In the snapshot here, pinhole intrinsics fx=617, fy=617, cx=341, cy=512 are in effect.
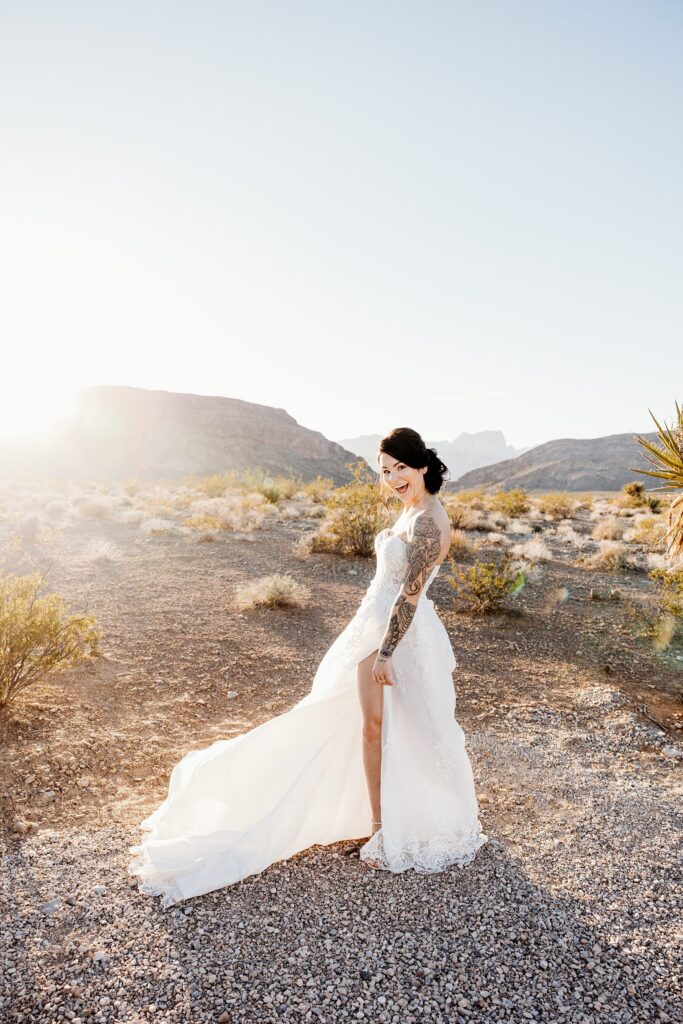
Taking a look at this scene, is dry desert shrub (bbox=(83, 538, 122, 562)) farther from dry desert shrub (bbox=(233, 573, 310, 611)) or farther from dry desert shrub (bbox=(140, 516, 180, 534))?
dry desert shrub (bbox=(233, 573, 310, 611))

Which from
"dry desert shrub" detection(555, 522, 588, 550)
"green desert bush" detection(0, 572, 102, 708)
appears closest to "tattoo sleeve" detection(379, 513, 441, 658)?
"green desert bush" detection(0, 572, 102, 708)

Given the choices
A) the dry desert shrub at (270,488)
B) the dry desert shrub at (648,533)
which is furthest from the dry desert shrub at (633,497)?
the dry desert shrub at (270,488)

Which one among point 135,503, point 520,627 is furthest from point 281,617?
point 135,503

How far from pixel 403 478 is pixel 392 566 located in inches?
18.1

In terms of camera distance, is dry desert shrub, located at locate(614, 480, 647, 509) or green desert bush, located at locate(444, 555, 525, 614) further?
dry desert shrub, located at locate(614, 480, 647, 509)

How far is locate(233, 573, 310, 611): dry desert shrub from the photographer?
8.42 meters

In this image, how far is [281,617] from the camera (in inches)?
323

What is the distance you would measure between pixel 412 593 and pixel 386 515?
924 centimetres

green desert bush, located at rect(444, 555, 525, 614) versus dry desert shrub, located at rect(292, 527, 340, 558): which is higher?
dry desert shrub, located at rect(292, 527, 340, 558)

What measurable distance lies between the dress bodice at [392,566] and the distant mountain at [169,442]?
58.6 m

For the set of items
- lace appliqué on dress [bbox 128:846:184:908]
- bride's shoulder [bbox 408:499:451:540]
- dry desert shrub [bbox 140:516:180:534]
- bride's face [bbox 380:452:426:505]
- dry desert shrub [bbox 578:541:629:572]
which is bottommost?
lace appliqué on dress [bbox 128:846:184:908]

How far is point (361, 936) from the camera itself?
8.87 feet

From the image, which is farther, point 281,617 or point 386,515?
point 386,515

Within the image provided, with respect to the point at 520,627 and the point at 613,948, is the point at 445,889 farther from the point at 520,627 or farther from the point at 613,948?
the point at 520,627
